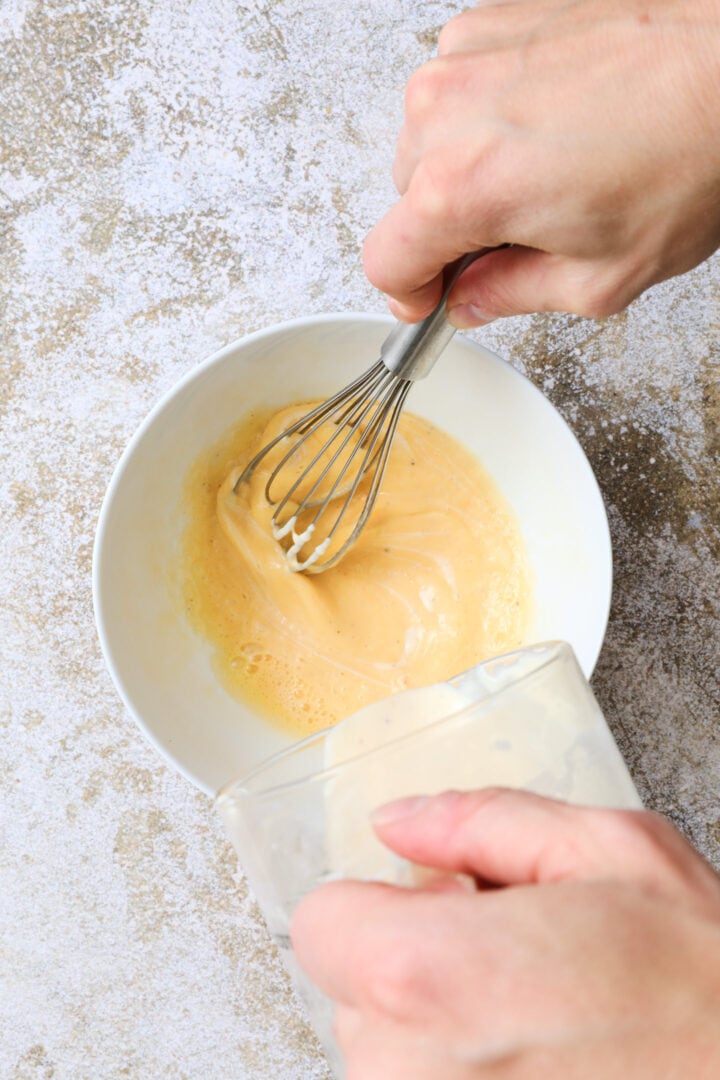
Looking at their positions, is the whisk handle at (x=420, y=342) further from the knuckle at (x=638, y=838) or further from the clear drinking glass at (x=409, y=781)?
the knuckle at (x=638, y=838)

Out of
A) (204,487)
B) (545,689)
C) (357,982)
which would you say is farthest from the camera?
(204,487)

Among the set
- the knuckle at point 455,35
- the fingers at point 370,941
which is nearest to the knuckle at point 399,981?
the fingers at point 370,941

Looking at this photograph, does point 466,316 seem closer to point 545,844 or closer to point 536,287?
point 536,287

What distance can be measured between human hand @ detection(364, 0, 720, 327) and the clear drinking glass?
0.26 m

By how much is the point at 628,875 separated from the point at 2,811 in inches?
27.5

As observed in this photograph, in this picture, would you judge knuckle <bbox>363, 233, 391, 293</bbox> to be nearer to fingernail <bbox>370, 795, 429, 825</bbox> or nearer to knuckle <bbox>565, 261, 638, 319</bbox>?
knuckle <bbox>565, 261, 638, 319</bbox>

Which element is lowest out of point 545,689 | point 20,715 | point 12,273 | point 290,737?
point 290,737

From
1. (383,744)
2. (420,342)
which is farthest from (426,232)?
(383,744)

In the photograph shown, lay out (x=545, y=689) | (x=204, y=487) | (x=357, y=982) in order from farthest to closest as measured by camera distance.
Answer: (x=204, y=487) → (x=545, y=689) → (x=357, y=982)

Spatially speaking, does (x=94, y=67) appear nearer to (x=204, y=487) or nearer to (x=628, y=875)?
(x=204, y=487)

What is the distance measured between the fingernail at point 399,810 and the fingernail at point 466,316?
1.27 ft

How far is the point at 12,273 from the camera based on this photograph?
0.85 metres

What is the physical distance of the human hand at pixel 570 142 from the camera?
52 centimetres

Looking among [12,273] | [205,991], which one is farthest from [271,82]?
[205,991]
